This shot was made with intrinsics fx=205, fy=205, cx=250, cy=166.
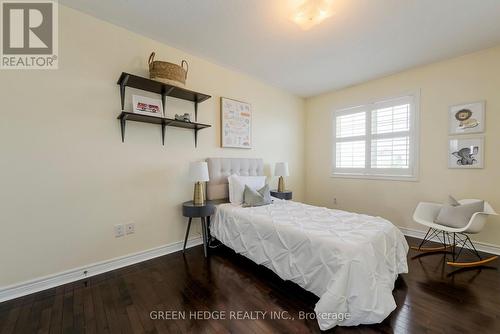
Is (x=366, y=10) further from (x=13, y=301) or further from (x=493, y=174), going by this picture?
(x=13, y=301)

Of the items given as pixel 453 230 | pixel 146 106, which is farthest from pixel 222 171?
pixel 453 230

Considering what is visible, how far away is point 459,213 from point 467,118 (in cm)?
127

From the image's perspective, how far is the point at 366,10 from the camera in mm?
1896

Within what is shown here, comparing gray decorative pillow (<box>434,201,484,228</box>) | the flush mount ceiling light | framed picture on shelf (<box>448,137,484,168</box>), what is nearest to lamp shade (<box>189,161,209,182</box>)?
the flush mount ceiling light

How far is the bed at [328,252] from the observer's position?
4.44 feet

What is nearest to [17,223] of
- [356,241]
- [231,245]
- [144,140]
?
[144,140]

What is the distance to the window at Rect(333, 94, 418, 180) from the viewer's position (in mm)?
3115

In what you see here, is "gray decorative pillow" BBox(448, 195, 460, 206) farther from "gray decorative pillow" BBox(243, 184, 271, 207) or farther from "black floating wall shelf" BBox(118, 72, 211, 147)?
"black floating wall shelf" BBox(118, 72, 211, 147)

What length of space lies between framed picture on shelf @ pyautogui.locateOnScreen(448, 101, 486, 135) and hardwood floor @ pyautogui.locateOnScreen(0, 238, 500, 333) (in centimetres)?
160

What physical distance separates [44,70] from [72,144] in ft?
2.20

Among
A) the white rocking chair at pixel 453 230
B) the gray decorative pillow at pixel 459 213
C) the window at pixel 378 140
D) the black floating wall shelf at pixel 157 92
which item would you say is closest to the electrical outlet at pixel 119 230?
the black floating wall shelf at pixel 157 92

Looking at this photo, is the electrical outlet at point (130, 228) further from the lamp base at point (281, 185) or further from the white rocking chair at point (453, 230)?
the white rocking chair at point (453, 230)

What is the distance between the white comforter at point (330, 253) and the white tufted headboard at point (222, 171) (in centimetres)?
50

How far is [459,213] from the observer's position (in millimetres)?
2318
